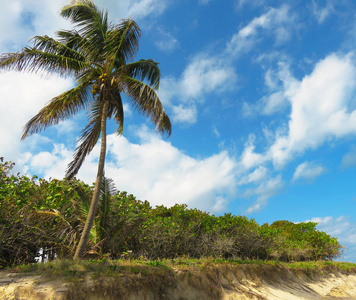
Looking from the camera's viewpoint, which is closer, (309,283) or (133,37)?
(133,37)

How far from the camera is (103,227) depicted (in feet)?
35.8

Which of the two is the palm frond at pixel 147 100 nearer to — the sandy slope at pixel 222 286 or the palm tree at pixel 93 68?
the palm tree at pixel 93 68

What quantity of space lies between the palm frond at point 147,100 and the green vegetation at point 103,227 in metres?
3.60

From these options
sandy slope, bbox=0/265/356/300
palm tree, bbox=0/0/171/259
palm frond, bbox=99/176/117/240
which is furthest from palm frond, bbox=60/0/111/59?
sandy slope, bbox=0/265/356/300

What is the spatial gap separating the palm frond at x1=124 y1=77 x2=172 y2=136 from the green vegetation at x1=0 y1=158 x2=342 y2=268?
3.60 metres

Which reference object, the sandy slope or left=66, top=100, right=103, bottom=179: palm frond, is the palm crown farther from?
the sandy slope

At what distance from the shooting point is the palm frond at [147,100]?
11.4 m

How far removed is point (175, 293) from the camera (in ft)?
28.0

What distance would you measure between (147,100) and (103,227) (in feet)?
18.5

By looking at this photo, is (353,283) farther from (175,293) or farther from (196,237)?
(175,293)

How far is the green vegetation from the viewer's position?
10.3 meters

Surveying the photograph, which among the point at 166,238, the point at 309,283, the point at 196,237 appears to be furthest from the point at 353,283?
the point at 166,238

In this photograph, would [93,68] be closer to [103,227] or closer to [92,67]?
[92,67]

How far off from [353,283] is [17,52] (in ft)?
87.4
